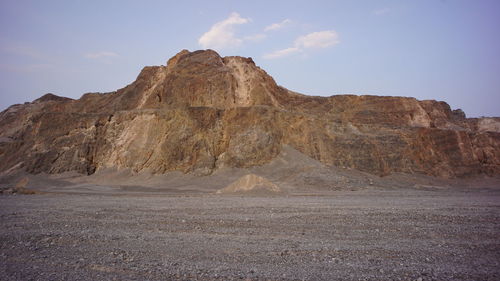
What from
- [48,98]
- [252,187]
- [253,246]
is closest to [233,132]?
[252,187]

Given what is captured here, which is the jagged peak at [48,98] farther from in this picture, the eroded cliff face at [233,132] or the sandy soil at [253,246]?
the sandy soil at [253,246]

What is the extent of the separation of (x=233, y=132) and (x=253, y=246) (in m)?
37.0

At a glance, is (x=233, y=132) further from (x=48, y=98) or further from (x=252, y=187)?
(x=48, y=98)

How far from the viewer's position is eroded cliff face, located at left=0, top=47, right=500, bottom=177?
44.1 metres

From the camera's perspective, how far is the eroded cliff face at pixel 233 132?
44094 mm

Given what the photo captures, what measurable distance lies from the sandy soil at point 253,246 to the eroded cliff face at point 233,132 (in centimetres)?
2890

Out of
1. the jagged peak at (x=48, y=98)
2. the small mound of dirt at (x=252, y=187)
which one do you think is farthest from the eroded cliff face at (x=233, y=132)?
the jagged peak at (x=48, y=98)

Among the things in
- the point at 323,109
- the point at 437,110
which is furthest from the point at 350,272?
the point at 437,110

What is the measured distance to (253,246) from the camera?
9438 mm

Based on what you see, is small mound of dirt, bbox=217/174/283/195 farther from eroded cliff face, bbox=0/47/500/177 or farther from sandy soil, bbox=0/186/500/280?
sandy soil, bbox=0/186/500/280

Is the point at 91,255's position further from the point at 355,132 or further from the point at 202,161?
the point at 355,132

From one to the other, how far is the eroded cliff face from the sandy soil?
94.8 feet

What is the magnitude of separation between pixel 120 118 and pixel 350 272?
47.3 m

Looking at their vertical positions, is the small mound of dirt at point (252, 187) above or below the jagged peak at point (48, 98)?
below
